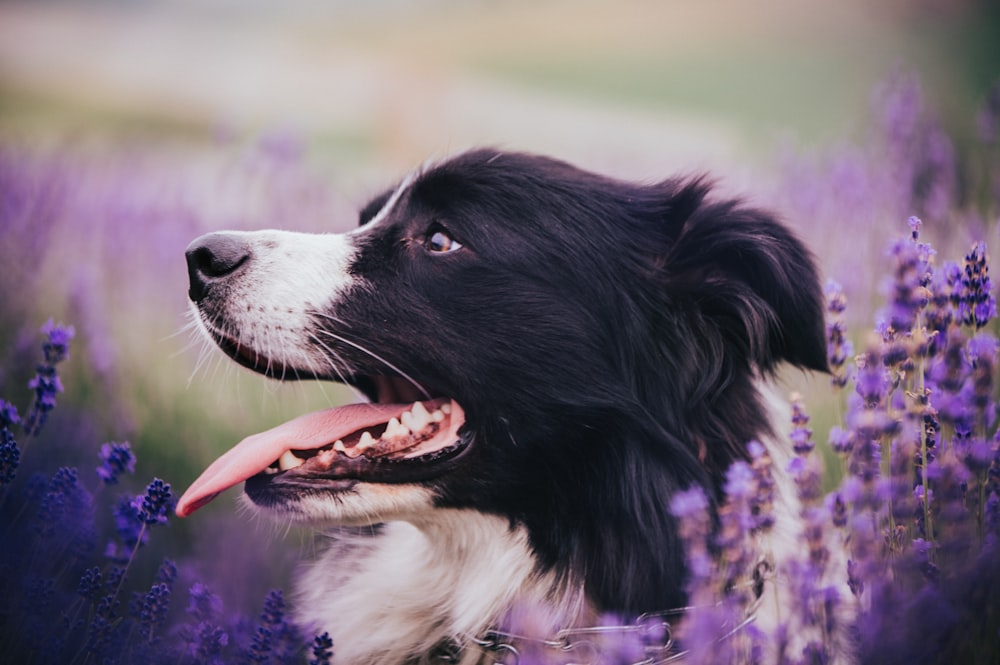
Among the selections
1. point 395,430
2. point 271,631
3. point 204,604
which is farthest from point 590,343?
point 204,604

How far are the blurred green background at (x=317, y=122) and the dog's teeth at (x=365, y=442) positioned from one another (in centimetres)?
147

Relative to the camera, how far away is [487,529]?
2.51m

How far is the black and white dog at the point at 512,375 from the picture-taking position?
7.88ft

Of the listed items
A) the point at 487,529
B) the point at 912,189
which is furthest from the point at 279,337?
the point at 912,189

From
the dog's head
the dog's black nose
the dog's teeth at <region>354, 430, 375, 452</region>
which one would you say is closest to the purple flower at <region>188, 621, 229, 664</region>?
the dog's head

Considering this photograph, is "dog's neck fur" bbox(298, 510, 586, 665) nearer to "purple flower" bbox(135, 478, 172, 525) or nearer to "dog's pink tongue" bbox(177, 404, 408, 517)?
"dog's pink tongue" bbox(177, 404, 408, 517)

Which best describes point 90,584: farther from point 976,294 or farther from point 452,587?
point 976,294

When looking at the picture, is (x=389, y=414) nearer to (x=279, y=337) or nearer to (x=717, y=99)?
(x=279, y=337)

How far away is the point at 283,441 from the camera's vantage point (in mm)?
2502

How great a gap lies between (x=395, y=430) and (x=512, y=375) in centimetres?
34

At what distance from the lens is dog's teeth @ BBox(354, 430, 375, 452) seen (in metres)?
2.42

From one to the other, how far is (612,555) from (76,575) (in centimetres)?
163

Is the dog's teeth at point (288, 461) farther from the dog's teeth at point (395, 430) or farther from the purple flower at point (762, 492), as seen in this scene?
the purple flower at point (762, 492)

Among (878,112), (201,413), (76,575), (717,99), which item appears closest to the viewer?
(76,575)
